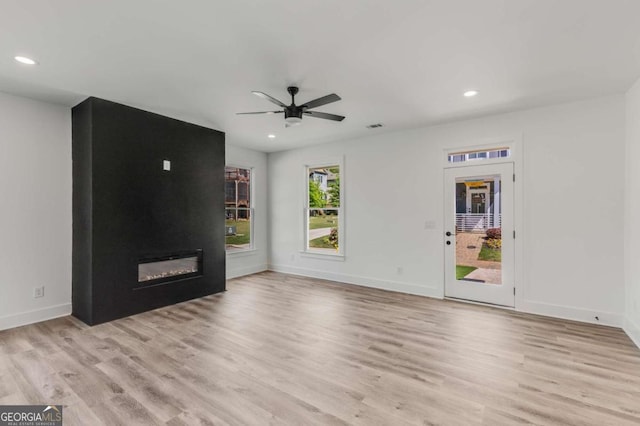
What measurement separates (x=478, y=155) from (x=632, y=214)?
71.0 inches

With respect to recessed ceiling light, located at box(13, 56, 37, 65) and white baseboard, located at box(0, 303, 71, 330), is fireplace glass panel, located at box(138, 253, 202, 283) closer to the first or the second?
white baseboard, located at box(0, 303, 71, 330)

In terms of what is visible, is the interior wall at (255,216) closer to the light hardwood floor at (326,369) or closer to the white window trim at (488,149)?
the light hardwood floor at (326,369)

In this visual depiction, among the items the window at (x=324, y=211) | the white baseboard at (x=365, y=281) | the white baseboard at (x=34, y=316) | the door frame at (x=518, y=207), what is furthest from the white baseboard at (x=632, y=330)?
the white baseboard at (x=34, y=316)

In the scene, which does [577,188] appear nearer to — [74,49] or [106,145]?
[74,49]

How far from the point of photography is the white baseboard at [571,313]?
3529mm

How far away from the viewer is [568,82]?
3.16m

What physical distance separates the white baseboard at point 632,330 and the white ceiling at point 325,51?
2578mm

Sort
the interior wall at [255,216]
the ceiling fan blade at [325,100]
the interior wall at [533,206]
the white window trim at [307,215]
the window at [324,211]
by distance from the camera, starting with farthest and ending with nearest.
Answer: the interior wall at [255,216] → the window at [324,211] → the white window trim at [307,215] → the interior wall at [533,206] → the ceiling fan blade at [325,100]

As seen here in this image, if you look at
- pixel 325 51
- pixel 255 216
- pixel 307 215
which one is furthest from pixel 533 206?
pixel 255 216

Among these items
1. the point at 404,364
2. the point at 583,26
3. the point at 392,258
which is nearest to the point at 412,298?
the point at 392,258

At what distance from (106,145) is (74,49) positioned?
140cm

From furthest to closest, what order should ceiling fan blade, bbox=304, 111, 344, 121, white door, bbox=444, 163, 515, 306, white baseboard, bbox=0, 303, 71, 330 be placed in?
white door, bbox=444, 163, 515, 306, white baseboard, bbox=0, 303, 71, 330, ceiling fan blade, bbox=304, 111, 344, 121

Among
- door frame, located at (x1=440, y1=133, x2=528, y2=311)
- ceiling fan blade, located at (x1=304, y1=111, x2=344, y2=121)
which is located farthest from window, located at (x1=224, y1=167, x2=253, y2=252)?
door frame, located at (x1=440, y1=133, x2=528, y2=311)

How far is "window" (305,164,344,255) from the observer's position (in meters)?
5.98
